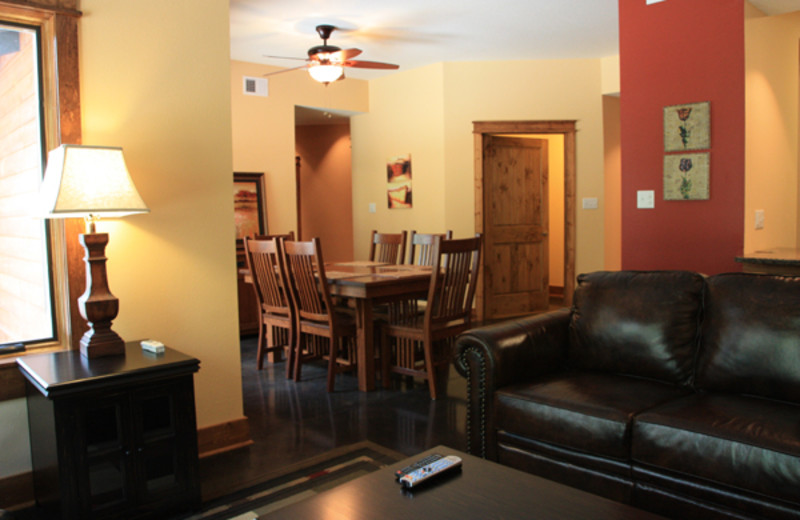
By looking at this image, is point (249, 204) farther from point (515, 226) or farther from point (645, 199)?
point (645, 199)

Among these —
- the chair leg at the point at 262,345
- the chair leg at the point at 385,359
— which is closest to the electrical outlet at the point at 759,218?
the chair leg at the point at 385,359

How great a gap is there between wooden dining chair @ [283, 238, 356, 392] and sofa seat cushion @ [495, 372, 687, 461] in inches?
69.8

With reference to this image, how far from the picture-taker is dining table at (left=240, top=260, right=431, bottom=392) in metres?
3.82

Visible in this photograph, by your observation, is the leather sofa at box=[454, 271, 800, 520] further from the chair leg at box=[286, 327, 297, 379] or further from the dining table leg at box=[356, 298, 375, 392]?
the chair leg at box=[286, 327, 297, 379]

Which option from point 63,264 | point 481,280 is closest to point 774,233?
point 481,280

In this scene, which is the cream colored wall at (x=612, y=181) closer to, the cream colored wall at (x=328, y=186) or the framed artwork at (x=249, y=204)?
the cream colored wall at (x=328, y=186)

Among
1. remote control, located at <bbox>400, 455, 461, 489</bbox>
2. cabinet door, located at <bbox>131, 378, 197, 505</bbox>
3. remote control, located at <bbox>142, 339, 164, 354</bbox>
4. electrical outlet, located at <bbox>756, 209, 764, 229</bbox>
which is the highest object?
electrical outlet, located at <bbox>756, 209, 764, 229</bbox>

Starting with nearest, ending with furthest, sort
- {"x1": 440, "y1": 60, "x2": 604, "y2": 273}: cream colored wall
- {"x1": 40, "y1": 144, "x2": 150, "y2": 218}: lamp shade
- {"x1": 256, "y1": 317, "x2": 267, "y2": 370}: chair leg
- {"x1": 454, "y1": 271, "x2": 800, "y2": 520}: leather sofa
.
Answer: {"x1": 454, "y1": 271, "x2": 800, "y2": 520}: leather sofa, {"x1": 40, "y1": 144, "x2": 150, "y2": 218}: lamp shade, {"x1": 256, "y1": 317, "x2": 267, "y2": 370}: chair leg, {"x1": 440, "y1": 60, "x2": 604, "y2": 273}: cream colored wall

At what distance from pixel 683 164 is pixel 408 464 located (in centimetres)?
280

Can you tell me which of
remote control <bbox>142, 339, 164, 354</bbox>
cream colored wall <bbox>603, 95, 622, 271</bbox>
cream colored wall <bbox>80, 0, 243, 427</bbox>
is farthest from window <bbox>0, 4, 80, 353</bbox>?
cream colored wall <bbox>603, 95, 622, 271</bbox>

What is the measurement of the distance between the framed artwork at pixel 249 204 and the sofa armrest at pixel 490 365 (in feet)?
12.9

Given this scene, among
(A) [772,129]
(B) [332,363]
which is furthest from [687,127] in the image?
(B) [332,363]

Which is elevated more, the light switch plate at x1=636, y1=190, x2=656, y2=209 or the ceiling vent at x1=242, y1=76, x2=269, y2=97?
the ceiling vent at x1=242, y1=76, x2=269, y2=97

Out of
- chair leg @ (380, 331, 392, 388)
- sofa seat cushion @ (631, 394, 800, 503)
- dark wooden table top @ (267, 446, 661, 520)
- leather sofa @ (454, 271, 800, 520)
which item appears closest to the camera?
dark wooden table top @ (267, 446, 661, 520)
